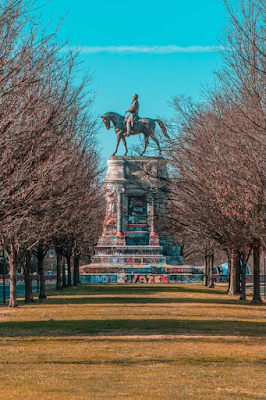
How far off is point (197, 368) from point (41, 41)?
9.28 metres

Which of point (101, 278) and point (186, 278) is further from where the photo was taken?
point (101, 278)

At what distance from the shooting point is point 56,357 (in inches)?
634

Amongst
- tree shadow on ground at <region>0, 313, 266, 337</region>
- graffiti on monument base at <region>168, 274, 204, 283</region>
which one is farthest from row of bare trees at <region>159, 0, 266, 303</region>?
graffiti on monument base at <region>168, 274, 204, 283</region>

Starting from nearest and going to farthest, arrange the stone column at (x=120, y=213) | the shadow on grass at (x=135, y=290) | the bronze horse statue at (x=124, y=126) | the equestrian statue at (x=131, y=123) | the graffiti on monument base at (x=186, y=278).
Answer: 1. the shadow on grass at (x=135, y=290)
2. the graffiti on monument base at (x=186, y=278)
3. the bronze horse statue at (x=124, y=126)
4. the equestrian statue at (x=131, y=123)
5. the stone column at (x=120, y=213)

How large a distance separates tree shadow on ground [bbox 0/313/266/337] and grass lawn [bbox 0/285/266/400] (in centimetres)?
3

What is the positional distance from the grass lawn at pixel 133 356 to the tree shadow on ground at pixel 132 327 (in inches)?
1.1

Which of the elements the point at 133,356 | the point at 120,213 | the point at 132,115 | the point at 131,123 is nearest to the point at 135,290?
the point at 120,213

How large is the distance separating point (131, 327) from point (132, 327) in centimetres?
3

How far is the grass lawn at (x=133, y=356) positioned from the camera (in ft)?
38.7

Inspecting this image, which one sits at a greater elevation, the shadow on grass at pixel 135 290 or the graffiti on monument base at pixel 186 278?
the shadow on grass at pixel 135 290

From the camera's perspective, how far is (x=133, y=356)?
634 inches

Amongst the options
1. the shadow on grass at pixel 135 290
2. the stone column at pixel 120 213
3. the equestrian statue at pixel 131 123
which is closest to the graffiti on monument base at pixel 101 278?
the stone column at pixel 120 213

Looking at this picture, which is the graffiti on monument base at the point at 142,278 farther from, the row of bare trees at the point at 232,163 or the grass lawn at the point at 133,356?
the grass lawn at the point at 133,356

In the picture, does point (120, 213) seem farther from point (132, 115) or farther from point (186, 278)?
point (186, 278)
